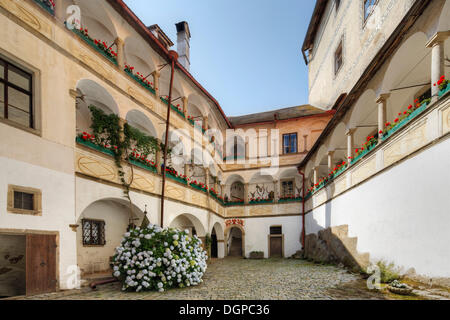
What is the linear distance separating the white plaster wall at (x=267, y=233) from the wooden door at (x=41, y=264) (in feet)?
50.7

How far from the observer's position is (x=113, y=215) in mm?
11344

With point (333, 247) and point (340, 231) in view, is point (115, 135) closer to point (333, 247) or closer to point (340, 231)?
point (340, 231)

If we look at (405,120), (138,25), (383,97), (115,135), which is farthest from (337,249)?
(138,25)

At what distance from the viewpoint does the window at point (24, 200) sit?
618 cm

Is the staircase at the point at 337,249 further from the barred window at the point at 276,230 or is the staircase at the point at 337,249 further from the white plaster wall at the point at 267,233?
the barred window at the point at 276,230

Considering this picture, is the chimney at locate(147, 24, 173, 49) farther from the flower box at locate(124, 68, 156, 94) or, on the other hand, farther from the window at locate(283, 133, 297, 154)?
the window at locate(283, 133, 297, 154)

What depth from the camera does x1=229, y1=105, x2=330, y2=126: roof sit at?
851 inches

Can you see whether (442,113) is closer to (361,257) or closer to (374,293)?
(374,293)

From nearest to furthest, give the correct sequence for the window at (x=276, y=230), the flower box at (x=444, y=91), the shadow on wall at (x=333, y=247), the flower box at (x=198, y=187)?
the flower box at (x=444, y=91)
the shadow on wall at (x=333, y=247)
the flower box at (x=198, y=187)
the window at (x=276, y=230)

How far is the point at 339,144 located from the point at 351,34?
653 centimetres

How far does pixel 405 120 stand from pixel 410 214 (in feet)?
7.91

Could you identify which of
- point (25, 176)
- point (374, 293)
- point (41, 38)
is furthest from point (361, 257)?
point (41, 38)

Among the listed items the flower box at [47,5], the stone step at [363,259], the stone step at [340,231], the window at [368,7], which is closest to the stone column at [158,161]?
the flower box at [47,5]

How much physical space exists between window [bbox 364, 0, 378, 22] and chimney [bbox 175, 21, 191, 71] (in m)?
10.9
